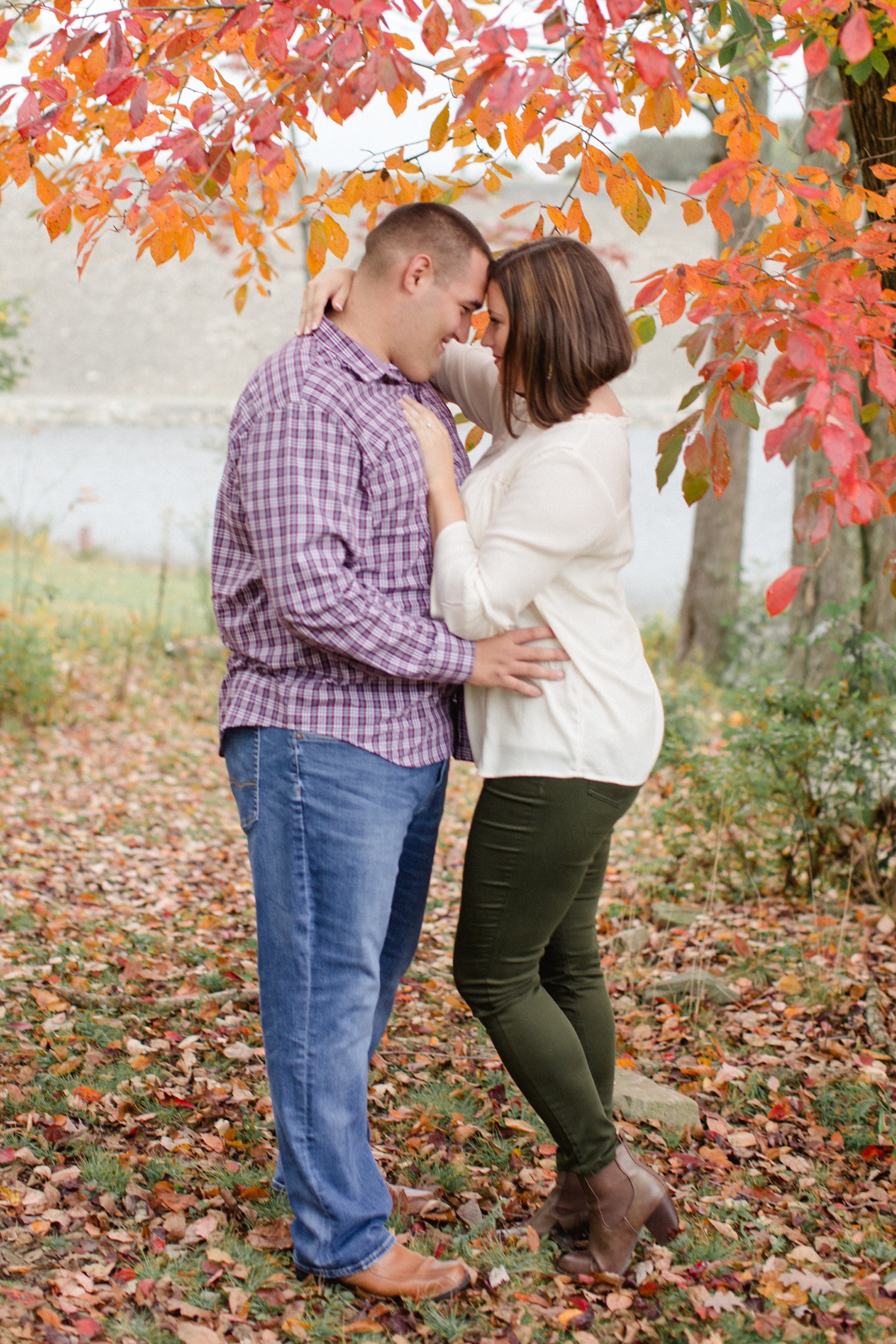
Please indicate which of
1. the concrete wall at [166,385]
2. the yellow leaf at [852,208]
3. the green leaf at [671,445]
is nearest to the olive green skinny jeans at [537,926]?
the green leaf at [671,445]

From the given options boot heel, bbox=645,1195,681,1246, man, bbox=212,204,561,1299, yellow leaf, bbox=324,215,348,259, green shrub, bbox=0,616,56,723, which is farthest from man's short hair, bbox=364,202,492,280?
green shrub, bbox=0,616,56,723

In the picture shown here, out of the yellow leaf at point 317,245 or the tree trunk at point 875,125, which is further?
the tree trunk at point 875,125

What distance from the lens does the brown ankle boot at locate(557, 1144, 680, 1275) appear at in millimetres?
2346

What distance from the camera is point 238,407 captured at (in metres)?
2.09

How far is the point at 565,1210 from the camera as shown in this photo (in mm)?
2457

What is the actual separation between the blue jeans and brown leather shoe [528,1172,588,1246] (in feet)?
1.35

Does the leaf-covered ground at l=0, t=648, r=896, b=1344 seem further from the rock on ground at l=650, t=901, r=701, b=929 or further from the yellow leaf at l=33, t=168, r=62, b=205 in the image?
the yellow leaf at l=33, t=168, r=62, b=205

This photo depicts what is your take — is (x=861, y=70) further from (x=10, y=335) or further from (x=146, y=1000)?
(x=10, y=335)

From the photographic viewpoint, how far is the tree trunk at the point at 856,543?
2947 mm

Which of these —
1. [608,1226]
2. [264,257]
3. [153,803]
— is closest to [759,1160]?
[608,1226]

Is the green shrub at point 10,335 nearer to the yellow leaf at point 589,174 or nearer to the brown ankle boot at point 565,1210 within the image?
the yellow leaf at point 589,174

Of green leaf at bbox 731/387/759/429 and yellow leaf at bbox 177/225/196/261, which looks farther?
yellow leaf at bbox 177/225/196/261

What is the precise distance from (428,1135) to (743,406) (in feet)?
6.33

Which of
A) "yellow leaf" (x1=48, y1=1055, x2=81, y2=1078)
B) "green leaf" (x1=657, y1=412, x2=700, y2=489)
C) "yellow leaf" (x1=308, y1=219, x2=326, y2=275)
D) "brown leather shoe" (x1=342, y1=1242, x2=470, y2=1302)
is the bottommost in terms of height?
"yellow leaf" (x1=48, y1=1055, x2=81, y2=1078)
